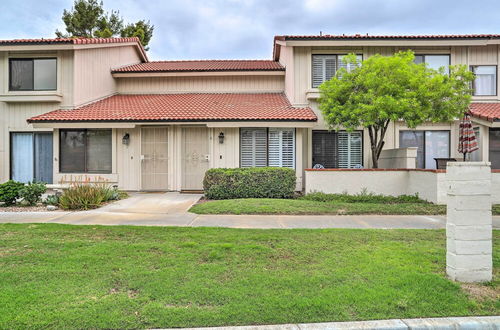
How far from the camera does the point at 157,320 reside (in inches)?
135

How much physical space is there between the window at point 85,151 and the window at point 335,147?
8657mm

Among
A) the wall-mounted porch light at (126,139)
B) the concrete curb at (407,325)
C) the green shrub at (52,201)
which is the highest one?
the wall-mounted porch light at (126,139)

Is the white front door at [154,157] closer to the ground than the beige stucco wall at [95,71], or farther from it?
closer to the ground

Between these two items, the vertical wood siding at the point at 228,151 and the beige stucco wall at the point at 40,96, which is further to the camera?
the beige stucco wall at the point at 40,96

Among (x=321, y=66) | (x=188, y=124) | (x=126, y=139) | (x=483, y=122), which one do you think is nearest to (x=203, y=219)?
(x=188, y=124)

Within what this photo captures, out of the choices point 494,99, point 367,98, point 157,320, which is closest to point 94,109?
point 367,98

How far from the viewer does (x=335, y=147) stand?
47.9 feet

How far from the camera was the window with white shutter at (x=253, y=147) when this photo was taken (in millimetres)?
13844

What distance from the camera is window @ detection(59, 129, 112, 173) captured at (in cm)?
1401

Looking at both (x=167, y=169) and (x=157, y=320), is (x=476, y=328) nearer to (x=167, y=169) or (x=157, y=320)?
(x=157, y=320)

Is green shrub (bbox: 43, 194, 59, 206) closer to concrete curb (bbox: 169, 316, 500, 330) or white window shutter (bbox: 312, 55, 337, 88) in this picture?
concrete curb (bbox: 169, 316, 500, 330)

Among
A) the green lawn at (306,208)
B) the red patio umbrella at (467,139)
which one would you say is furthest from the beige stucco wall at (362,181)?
the red patio umbrella at (467,139)

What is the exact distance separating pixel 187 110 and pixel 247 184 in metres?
4.42

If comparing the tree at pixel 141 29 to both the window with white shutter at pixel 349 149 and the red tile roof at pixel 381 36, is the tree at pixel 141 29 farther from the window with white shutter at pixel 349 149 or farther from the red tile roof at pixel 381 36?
the window with white shutter at pixel 349 149
